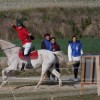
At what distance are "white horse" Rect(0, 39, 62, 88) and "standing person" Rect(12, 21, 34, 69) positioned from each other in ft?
0.76

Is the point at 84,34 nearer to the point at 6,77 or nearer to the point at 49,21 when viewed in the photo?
the point at 49,21

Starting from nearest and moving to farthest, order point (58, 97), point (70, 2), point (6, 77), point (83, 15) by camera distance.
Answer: point (58, 97), point (6, 77), point (83, 15), point (70, 2)

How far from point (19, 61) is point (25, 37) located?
1.07 metres

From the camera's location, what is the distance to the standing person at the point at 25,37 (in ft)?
70.2

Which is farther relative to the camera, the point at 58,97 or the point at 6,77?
the point at 6,77

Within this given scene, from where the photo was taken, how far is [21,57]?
22188mm

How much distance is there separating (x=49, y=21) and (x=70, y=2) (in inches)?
239

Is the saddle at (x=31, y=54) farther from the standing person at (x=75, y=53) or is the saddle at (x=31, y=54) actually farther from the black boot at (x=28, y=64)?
the standing person at (x=75, y=53)

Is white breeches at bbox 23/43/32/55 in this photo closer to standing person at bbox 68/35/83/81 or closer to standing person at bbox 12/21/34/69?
standing person at bbox 12/21/34/69

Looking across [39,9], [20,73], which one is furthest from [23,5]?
[20,73]

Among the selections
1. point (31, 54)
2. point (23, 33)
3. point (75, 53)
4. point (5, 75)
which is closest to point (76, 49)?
point (75, 53)

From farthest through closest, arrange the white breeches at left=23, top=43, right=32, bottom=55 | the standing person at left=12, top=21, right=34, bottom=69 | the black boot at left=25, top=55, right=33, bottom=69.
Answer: the black boot at left=25, top=55, right=33, bottom=69 < the white breeches at left=23, top=43, right=32, bottom=55 < the standing person at left=12, top=21, right=34, bottom=69

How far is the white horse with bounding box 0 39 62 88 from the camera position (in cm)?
2194

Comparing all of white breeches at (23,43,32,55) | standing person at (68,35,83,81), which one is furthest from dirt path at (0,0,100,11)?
white breeches at (23,43,32,55)
